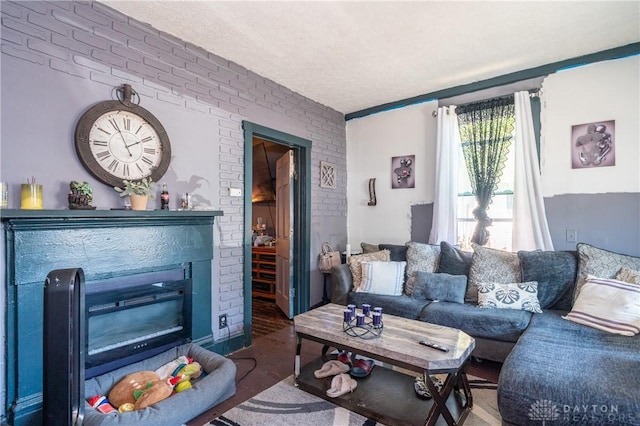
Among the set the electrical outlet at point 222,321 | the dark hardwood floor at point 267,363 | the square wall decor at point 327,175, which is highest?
the square wall decor at point 327,175

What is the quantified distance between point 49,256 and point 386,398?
2251 millimetres

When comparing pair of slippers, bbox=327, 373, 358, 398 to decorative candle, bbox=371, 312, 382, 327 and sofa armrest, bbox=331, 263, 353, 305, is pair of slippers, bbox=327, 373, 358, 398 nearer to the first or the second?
decorative candle, bbox=371, 312, 382, 327

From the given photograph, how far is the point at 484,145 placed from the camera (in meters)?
3.48

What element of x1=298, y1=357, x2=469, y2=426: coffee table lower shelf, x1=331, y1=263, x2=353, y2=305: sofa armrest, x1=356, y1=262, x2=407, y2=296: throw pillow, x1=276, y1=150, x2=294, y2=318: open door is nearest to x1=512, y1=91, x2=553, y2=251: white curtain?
x1=356, y1=262, x2=407, y2=296: throw pillow

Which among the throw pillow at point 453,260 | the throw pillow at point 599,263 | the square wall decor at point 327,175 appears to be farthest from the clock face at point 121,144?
the throw pillow at point 599,263

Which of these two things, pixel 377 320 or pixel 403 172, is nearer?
pixel 377 320

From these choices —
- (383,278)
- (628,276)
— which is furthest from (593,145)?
(383,278)

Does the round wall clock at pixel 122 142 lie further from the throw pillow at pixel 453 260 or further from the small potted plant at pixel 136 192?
the throw pillow at pixel 453 260

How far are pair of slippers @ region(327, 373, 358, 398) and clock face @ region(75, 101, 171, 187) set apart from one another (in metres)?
2.00

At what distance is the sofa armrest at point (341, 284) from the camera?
342cm

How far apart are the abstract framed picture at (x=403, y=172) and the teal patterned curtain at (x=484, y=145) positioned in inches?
25.7

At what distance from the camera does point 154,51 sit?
2484 mm

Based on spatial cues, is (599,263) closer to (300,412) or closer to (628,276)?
(628,276)

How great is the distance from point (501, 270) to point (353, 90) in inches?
98.9
